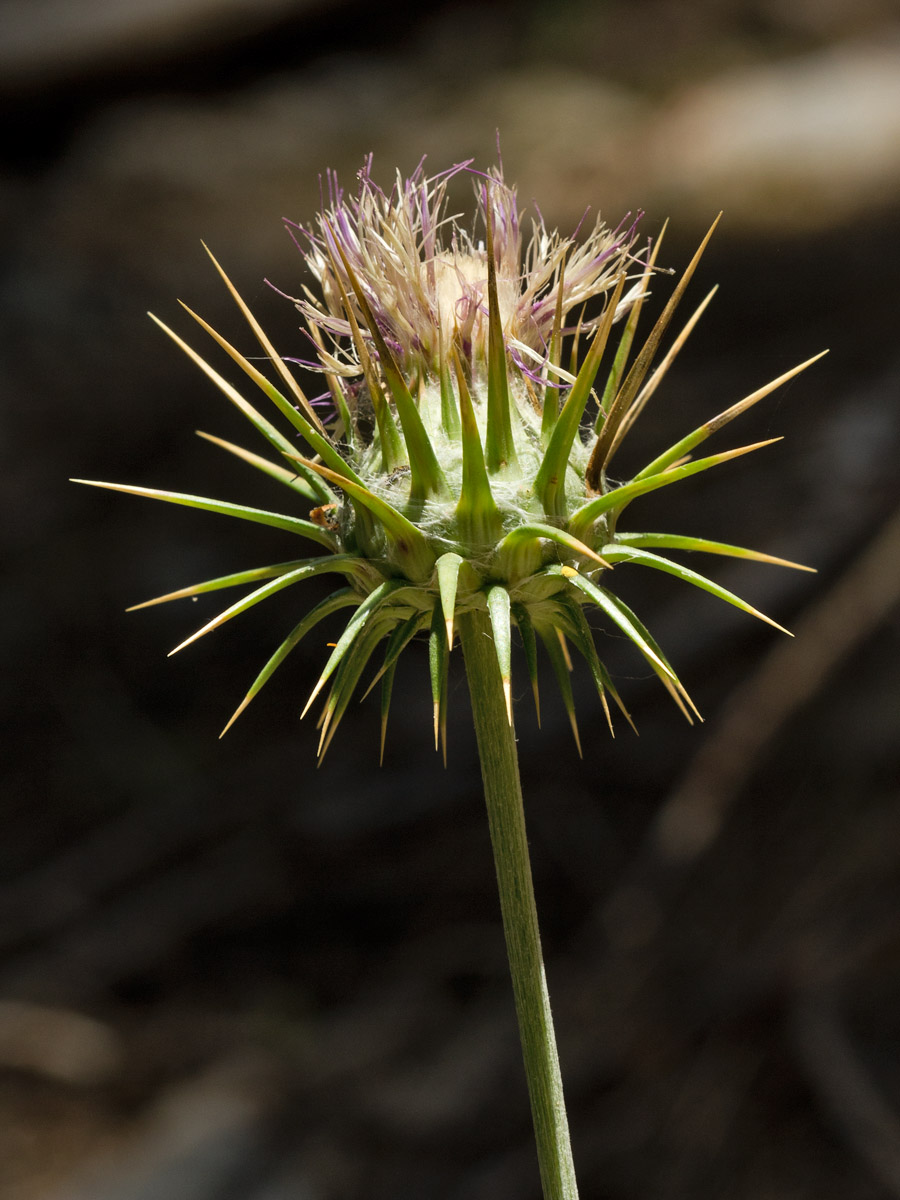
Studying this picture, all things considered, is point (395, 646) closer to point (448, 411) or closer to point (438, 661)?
point (438, 661)

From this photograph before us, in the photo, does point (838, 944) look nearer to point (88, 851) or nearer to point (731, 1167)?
point (731, 1167)

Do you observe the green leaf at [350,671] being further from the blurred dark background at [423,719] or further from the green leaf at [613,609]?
the blurred dark background at [423,719]

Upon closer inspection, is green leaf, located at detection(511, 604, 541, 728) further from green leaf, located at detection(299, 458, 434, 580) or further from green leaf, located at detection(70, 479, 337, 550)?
green leaf, located at detection(70, 479, 337, 550)

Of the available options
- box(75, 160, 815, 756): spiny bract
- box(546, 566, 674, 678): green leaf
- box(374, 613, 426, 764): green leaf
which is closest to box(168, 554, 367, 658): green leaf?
box(75, 160, 815, 756): spiny bract

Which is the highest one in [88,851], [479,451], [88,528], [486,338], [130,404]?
[130,404]

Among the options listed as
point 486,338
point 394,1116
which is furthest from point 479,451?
point 394,1116

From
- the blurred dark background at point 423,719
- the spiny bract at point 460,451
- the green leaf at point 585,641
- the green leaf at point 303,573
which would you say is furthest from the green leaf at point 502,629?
the blurred dark background at point 423,719

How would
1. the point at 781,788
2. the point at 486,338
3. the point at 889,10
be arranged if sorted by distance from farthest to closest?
1. the point at 781,788
2. the point at 889,10
3. the point at 486,338
